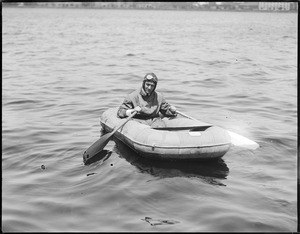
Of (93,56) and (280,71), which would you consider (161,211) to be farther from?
(93,56)

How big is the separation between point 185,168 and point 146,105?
2077 mm

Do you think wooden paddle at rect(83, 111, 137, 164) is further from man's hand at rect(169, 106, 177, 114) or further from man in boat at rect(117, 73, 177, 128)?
man's hand at rect(169, 106, 177, 114)

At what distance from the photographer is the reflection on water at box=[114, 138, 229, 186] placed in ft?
Result: 24.6

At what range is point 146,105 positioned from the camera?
367 inches

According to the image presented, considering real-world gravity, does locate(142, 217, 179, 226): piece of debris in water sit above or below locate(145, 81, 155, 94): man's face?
below

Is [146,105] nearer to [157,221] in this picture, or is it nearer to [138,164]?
[138,164]

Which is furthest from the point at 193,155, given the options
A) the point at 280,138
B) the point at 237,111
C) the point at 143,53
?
the point at 143,53

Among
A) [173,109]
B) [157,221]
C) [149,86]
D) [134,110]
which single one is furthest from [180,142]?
[157,221]

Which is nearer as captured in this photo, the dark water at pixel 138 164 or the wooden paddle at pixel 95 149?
the dark water at pixel 138 164

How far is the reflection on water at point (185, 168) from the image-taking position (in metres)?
7.48

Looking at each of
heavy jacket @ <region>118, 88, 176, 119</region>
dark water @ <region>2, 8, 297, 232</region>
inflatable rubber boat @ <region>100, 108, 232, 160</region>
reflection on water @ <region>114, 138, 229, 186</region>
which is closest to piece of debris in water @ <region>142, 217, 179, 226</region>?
dark water @ <region>2, 8, 297, 232</region>

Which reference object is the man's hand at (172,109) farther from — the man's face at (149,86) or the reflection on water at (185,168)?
the reflection on water at (185,168)

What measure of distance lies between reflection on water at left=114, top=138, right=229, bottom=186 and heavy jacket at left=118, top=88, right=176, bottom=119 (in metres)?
1.22

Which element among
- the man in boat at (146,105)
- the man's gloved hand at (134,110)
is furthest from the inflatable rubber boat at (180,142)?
the man in boat at (146,105)
